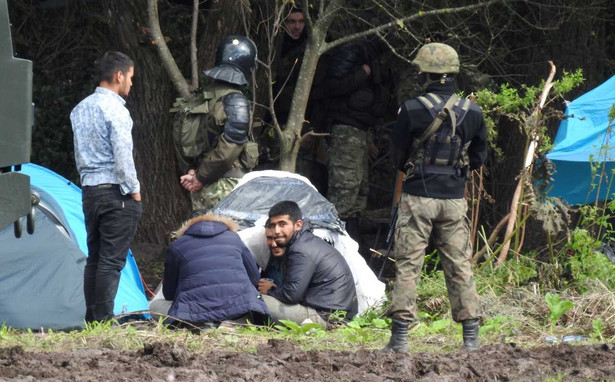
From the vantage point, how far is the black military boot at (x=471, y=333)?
6.25 meters

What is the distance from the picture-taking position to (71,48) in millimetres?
11883

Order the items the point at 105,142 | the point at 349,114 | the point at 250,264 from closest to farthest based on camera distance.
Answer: the point at 105,142
the point at 250,264
the point at 349,114

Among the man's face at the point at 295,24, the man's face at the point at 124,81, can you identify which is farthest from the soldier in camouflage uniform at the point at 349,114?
the man's face at the point at 124,81

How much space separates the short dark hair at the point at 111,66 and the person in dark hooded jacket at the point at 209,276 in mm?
1099

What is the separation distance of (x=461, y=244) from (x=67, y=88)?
22.3ft

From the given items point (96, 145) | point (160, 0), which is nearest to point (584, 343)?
point (96, 145)

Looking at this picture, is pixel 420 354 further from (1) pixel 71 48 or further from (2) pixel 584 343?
(1) pixel 71 48

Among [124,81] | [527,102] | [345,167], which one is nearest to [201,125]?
[124,81]

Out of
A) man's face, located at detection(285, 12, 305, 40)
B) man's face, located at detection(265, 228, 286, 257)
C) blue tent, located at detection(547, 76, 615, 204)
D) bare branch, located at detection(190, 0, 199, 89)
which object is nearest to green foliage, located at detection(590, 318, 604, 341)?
blue tent, located at detection(547, 76, 615, 204)

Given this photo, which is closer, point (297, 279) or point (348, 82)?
point (297, 279)

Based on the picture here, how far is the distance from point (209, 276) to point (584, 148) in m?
3.14

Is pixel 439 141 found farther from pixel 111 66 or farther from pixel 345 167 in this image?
pixel 345 167

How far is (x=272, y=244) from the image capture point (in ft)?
25.0

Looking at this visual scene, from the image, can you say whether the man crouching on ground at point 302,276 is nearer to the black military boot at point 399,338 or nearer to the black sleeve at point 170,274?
the black sleeve at point 170,274
